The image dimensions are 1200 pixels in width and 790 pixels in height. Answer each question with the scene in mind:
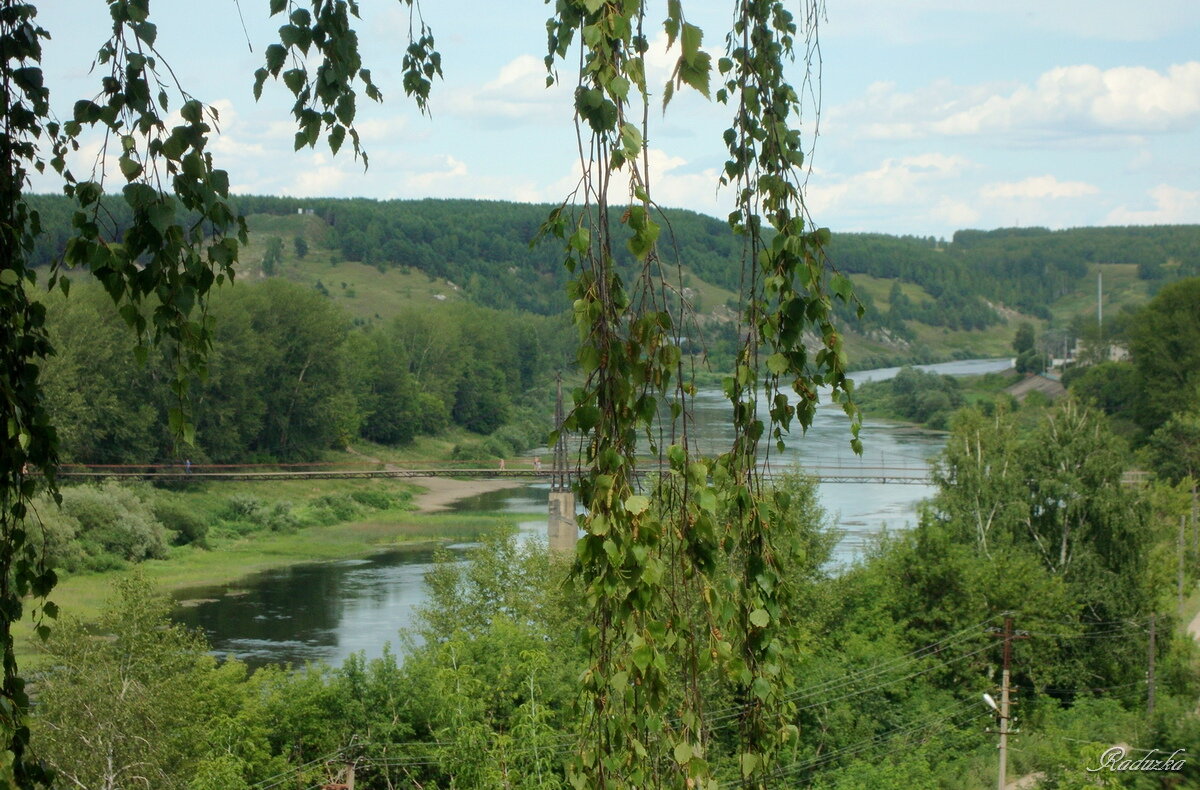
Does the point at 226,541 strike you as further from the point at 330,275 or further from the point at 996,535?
the point at 330,275

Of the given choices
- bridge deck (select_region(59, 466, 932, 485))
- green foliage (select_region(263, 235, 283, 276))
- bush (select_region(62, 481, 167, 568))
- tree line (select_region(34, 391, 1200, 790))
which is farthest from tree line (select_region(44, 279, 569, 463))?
green foliage (select_region(263, 235, 283, 276))

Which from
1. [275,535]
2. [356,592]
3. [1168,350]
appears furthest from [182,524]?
[1168,350]

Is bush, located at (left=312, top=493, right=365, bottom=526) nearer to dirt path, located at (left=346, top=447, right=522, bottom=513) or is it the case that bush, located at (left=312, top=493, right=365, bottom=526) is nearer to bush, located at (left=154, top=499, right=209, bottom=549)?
dirt path, located at (left=346, top=447, right=522, bottom=513)

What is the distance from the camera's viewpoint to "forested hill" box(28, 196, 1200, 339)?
9512cm

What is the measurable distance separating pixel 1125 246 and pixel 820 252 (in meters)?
156

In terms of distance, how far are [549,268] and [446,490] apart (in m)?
59.2

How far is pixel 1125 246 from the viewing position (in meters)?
144

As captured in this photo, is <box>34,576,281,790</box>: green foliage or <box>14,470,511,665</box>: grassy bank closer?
<box>34,576,281,790</box>: green foliage

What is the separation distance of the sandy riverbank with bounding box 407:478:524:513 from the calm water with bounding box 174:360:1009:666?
2.21ft

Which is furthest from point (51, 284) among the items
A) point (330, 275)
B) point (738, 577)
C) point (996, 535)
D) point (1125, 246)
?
point (1125, 246)
